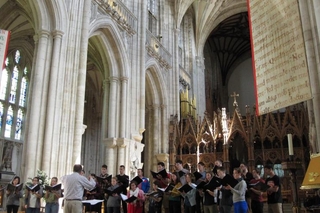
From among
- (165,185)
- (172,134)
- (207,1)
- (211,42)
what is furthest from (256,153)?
(211,42)

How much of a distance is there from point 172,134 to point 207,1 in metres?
10.7

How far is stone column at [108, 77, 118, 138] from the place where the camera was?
1308 cm

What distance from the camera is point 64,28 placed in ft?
33.5

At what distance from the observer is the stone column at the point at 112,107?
13.1m

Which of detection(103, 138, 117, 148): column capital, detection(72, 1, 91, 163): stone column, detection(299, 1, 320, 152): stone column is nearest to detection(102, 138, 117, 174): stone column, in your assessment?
detection(103, 138, 117, 148): column capital

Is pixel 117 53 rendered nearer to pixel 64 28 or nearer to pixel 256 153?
pixel 64 28

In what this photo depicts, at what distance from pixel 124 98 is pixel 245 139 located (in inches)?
227

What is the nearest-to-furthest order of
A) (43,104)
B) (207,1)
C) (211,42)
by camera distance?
(43,104) < (207,1) < (211,42)

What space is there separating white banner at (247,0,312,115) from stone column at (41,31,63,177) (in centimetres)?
557

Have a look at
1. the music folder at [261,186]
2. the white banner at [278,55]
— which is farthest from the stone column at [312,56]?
the music folder at [261,186]

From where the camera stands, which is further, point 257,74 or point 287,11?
point 257,74

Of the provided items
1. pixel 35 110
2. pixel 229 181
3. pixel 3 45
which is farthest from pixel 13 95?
pixel 229 181

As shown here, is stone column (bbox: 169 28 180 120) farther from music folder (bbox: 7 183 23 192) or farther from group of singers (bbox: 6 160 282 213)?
music folder (bbox: 7 183 23 192)

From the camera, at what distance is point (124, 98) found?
1348cm
